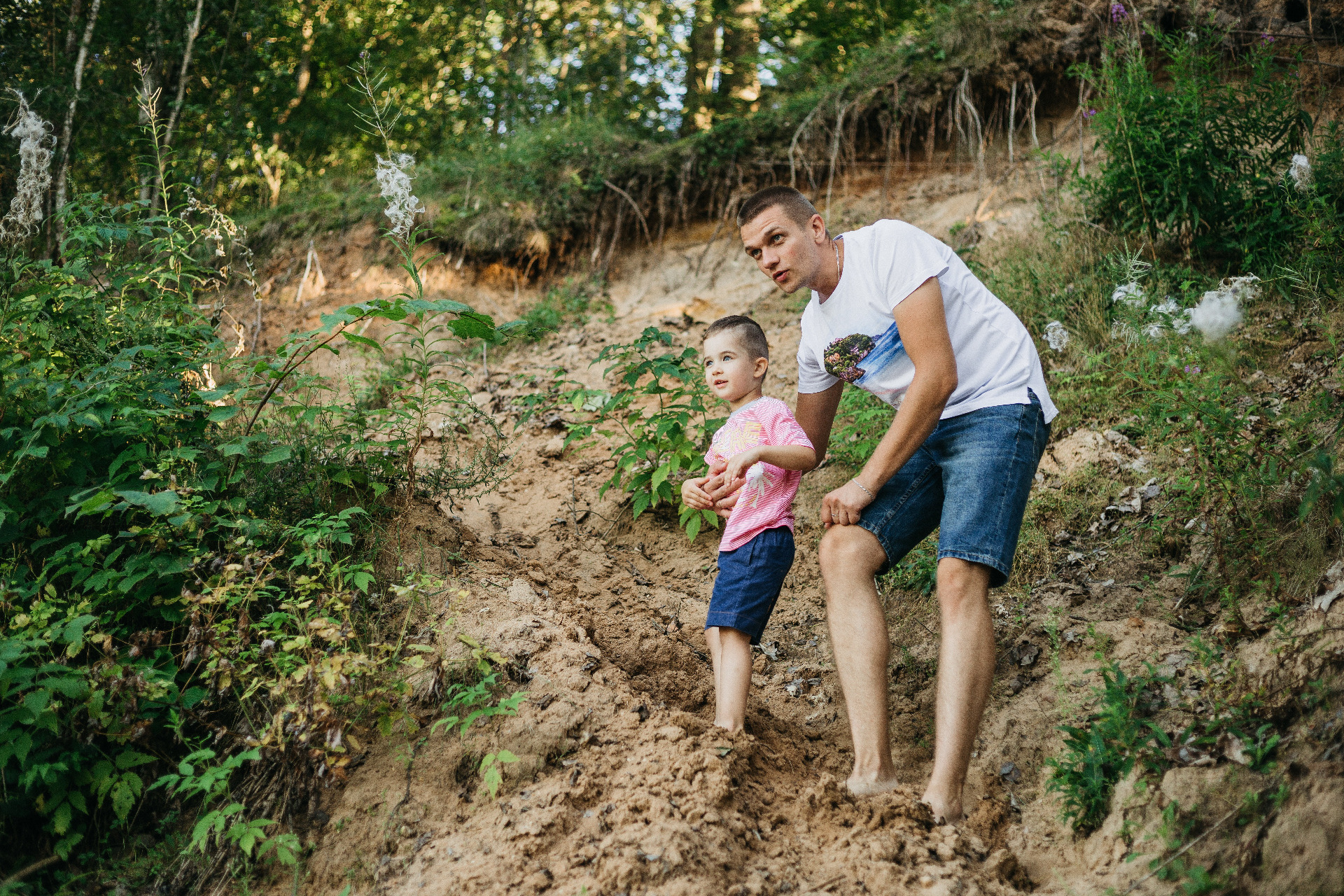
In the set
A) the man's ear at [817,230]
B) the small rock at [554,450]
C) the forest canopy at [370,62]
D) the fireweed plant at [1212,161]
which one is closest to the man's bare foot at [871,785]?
the man's ear at [817,230]

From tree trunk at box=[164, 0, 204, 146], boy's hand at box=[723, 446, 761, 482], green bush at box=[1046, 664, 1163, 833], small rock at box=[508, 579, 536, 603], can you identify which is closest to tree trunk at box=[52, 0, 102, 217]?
tree trunk at box=[164, 0, 204, 146]

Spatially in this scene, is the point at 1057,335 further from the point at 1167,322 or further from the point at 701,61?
the point at 701,61

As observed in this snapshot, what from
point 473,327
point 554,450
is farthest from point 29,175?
point 554,450

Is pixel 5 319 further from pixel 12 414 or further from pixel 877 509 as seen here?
pixel 877 509

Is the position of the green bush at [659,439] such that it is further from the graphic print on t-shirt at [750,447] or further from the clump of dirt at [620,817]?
the clump of dirt at [620,817]

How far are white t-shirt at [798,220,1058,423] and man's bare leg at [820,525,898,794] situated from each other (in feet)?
1.91

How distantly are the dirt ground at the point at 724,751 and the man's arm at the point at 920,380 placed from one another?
86cm

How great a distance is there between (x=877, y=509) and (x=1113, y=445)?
2278 mm

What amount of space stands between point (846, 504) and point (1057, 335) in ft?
9.55

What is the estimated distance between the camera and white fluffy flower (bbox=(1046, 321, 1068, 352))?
16.1 ft

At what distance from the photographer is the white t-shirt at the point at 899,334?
2785mm

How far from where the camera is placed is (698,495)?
3227 millimetres

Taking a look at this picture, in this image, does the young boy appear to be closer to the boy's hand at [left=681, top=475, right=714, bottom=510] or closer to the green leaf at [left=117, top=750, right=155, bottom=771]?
the boy's hand at [left=681, top=475, right=714, bottom=510]

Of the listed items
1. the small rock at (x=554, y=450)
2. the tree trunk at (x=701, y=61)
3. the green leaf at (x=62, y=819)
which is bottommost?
the green leaf at (x=62, y=819)
